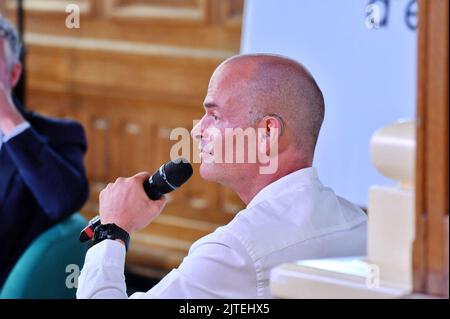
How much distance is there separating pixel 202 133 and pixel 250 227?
16 cm

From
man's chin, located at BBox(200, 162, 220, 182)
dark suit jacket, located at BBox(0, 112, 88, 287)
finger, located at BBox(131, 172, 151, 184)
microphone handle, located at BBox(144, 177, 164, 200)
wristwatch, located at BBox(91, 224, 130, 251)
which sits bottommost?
dark suit jacket, located at BBox(0, 112, 88, 287)

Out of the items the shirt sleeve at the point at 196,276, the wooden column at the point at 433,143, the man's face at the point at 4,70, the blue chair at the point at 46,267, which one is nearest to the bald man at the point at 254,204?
the shirt sleeve at the point at 196,276

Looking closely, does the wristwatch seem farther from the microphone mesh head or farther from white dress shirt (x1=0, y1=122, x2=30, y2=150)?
white dress shirt (x1=0, y1=122, x2=30, y2=150)

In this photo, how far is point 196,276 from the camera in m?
1.36

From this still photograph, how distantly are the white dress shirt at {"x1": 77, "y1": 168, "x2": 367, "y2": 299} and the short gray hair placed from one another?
4.10ft

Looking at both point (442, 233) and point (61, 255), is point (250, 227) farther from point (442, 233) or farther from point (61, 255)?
point (61, 255)

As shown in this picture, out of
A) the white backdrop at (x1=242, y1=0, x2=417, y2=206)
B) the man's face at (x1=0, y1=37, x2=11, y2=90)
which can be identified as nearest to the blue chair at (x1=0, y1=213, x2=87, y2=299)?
the man's face at (x1=0, y1=37, x2=11, y2=90)

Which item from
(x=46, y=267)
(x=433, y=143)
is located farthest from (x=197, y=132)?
(x=46, y=267)

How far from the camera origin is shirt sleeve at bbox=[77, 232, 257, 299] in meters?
1.35

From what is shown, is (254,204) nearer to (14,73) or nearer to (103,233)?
(103,233)

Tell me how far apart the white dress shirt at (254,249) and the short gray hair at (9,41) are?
1.25 m

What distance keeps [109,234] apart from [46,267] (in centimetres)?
103
